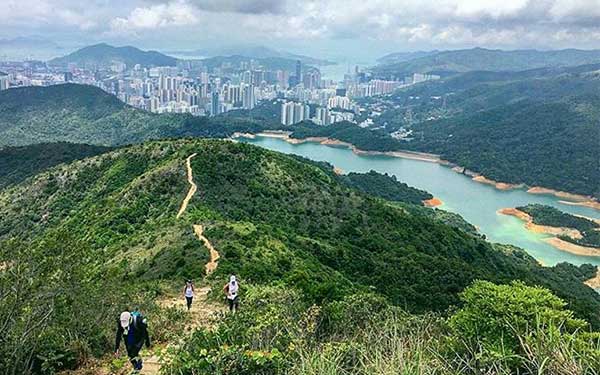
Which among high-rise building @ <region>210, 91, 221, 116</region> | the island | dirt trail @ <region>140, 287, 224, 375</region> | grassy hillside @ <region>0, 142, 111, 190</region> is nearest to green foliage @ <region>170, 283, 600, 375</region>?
dirt trail @ <region>140, 287, 224, 375</region>

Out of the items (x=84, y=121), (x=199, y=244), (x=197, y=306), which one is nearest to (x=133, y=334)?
(x=197, y=306)

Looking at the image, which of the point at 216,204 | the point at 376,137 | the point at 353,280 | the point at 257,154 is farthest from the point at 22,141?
the point at 353,280

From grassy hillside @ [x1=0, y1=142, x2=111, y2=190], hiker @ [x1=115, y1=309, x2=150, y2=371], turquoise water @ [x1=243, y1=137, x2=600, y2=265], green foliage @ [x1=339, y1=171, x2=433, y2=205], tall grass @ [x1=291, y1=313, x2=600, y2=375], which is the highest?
tall grass @ [x1=291, y1=313, x2=600, y2=375]

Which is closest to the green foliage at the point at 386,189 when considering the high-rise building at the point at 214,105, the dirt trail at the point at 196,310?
the dirt trail at the point at 196,310

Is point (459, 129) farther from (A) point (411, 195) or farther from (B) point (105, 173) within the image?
(B) point (105, 173)

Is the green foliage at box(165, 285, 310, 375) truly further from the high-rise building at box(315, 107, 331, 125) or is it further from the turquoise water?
the high-rise building at box(315, 107, 331, 125)

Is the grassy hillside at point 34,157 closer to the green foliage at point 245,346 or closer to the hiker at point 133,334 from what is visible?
the hiker at point 133,334
